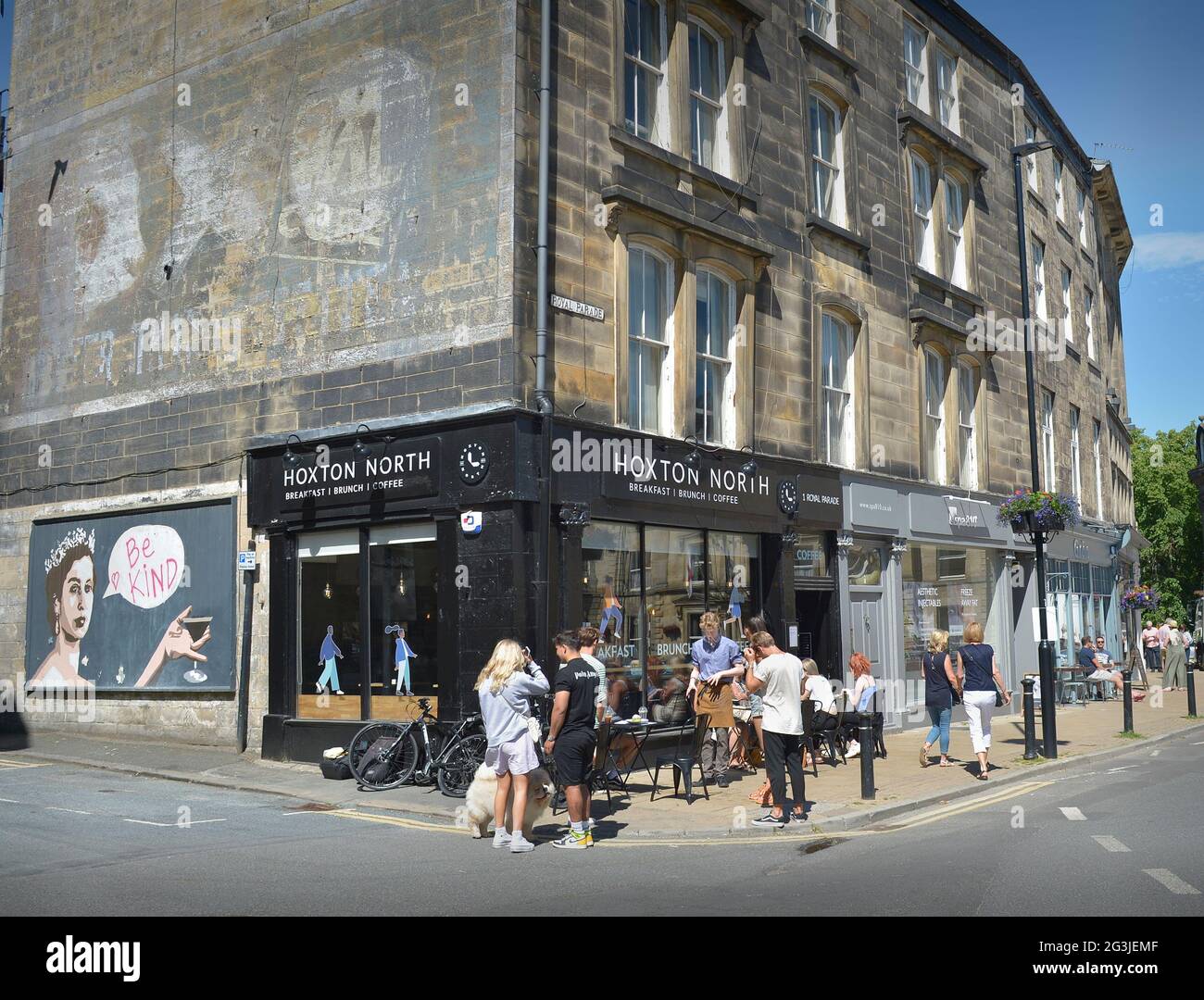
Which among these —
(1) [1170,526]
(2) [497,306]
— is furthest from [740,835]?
(1) [1170,526]

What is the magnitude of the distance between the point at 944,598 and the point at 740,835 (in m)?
13.2

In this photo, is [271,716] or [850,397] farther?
[850,397]

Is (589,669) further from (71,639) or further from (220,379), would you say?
(71,639)

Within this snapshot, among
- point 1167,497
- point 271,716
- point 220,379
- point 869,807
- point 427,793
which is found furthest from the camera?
point 1167,497

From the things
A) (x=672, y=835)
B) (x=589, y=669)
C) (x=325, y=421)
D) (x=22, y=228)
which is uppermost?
→ (x=22, y=228)

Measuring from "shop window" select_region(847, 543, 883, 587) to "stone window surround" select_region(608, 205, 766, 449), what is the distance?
3.77 metres

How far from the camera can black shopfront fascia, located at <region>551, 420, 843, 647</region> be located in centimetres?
1410

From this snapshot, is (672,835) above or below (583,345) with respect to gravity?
below

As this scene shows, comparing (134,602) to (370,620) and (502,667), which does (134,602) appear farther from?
(502,667)

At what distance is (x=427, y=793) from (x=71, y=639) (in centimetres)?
832

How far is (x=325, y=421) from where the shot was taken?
51.1 ft

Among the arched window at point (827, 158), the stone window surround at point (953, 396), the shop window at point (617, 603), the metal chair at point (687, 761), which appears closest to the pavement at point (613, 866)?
the metal chair at point (687, 761)
